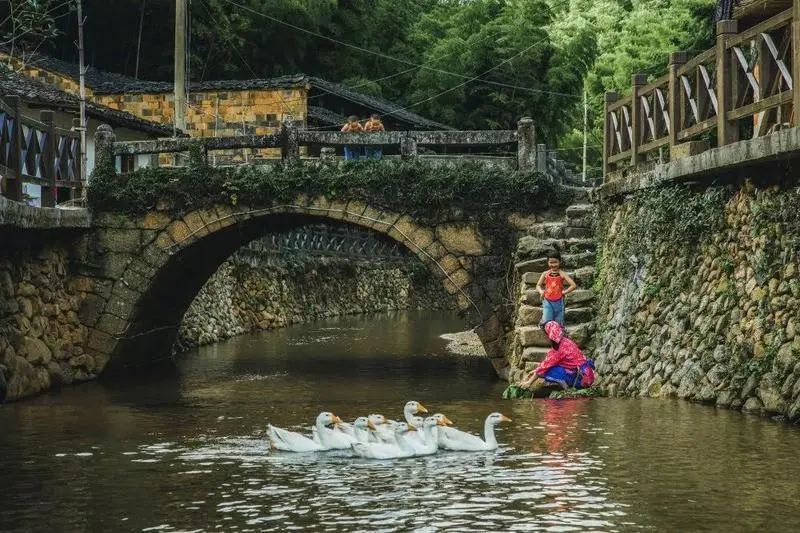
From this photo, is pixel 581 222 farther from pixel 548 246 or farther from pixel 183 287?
pixel 183 287

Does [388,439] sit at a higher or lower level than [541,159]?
lower

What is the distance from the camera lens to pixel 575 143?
174ft

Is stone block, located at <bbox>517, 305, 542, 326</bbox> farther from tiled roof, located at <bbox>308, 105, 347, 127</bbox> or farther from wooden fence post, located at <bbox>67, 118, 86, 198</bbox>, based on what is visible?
tiled roof, located at <bbox>308, 105, 347, 127</bbox>

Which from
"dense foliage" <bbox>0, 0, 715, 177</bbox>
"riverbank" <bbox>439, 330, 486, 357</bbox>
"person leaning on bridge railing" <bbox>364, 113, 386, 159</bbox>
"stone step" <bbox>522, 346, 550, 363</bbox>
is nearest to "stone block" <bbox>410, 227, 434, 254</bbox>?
"person leaning on bridge railing" <bbox>364, 113, 386, 159</bbox>

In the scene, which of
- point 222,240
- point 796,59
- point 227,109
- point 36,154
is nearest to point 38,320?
point 36,154

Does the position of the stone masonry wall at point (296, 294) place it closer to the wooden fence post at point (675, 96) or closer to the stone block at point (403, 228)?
the stone block at point (403, 228)

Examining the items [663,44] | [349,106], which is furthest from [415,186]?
[663,44]

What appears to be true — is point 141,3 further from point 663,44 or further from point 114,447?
point 114,447

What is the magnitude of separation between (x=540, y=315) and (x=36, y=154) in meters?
7.57

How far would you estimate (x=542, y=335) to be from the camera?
17.4 m

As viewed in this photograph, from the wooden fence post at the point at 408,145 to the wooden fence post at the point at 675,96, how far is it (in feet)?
19.9

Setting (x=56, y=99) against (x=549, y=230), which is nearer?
(x=549, y=230)

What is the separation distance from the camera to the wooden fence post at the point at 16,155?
17453 mm

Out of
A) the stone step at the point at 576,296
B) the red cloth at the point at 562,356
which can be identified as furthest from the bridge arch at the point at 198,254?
the red cloth at the point at 562,356
